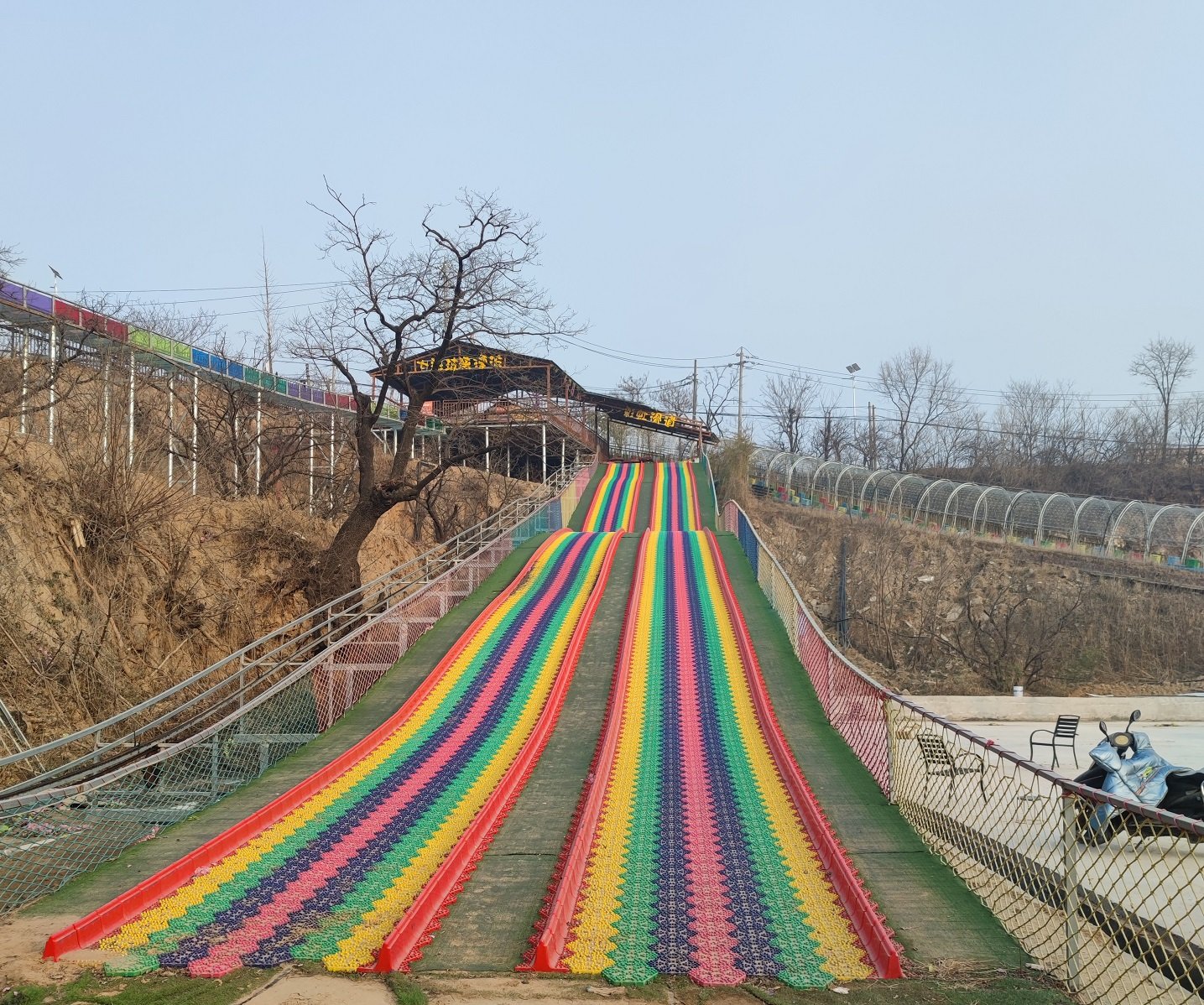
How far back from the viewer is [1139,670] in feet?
A: 104

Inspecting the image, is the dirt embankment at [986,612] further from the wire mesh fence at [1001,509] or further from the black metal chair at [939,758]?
the black metal chair at [939,758]

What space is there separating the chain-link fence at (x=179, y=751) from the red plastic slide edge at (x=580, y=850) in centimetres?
363

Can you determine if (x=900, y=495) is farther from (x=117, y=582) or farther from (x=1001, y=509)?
(x=117, y=582)

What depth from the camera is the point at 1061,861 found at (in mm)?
5512

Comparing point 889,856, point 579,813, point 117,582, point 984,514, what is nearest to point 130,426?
point 117,582

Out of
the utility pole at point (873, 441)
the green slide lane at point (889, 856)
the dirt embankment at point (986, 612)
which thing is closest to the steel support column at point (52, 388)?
the green slide lane at point (889, 856)

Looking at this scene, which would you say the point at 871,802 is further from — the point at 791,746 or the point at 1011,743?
the point at 1011,743

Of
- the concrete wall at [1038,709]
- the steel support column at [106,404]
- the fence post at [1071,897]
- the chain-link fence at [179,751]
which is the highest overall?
the steel support column at [106,404]

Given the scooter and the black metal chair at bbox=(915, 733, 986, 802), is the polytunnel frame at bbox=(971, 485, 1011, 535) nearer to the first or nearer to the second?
the scooter

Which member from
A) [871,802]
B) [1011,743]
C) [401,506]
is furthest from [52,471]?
[401,506]

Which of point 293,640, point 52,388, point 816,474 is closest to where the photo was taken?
point 293,640

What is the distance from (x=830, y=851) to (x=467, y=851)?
9.50 feet

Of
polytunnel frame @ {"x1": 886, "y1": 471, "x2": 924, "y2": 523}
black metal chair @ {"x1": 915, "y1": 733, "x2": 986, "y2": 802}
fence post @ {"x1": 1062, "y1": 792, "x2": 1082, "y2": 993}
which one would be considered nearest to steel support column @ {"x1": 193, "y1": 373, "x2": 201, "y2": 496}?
black metal chair @ {"x1": 915, "y1": 733, "x2": 986, "y2": 802}

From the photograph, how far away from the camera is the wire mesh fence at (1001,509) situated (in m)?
36.8
